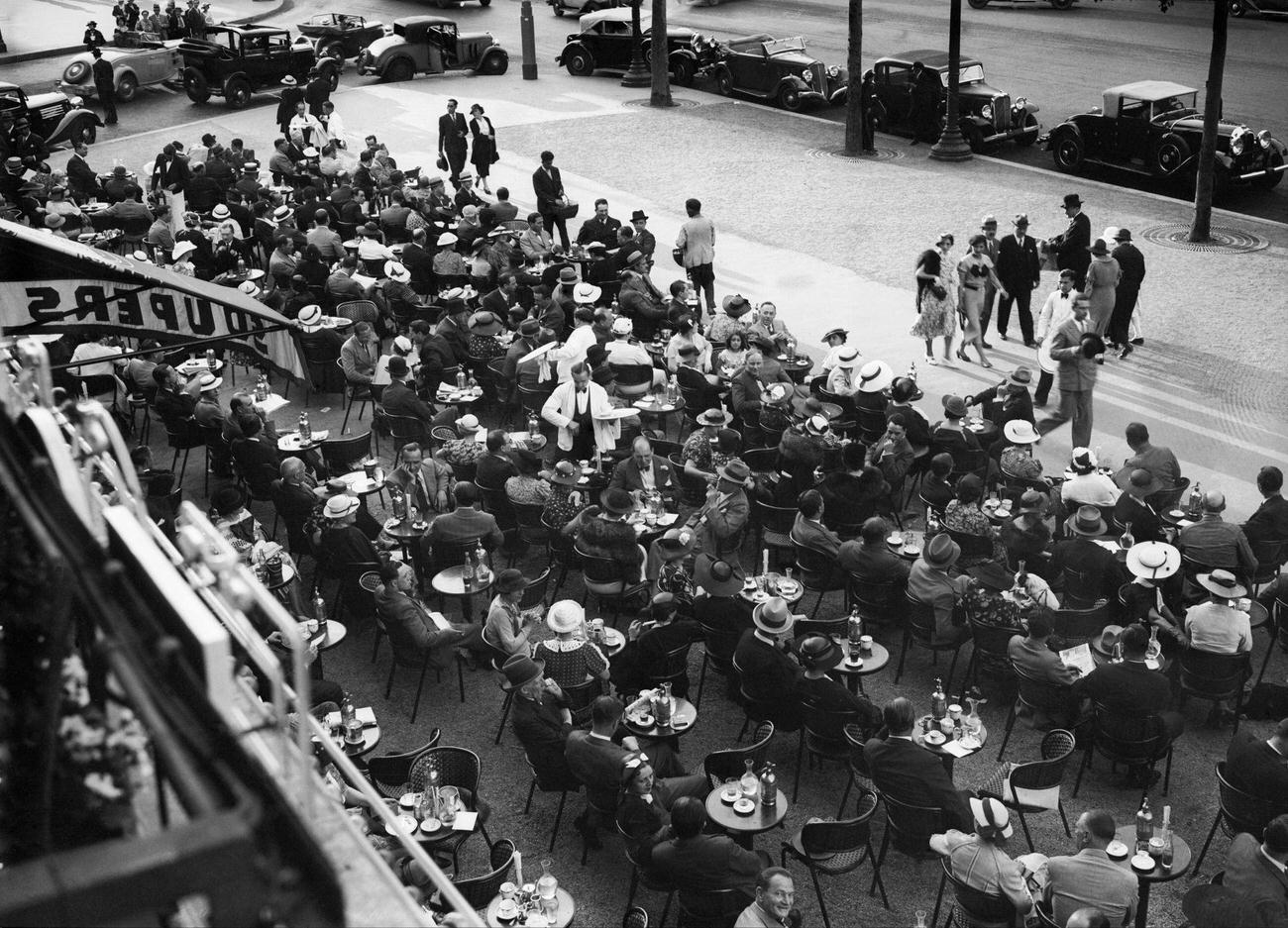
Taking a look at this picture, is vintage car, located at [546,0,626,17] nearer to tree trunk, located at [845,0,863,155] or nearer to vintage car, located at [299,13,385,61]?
vintage car, located at [299,13,385,61]

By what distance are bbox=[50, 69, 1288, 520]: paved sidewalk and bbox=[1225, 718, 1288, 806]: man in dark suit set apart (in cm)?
541

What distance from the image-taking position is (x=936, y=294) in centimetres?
1822

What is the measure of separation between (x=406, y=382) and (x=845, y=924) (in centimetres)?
940

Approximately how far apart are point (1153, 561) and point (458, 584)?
20.9 ft

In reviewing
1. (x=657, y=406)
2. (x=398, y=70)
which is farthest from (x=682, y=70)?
(x=657, y=406)

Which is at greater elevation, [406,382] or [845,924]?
[406,382]

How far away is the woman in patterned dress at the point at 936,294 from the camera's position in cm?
1817

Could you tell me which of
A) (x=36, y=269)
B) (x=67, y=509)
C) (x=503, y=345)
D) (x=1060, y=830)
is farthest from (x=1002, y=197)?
(x=67, y=509)

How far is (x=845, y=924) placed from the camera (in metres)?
9.61

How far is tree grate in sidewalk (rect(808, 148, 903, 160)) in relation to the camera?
95.2 ft

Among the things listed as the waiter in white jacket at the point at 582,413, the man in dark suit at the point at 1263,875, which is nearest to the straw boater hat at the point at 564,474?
the waiter in white jacket at the point at 582,413

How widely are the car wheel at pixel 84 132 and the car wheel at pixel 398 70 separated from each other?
8.36 meters

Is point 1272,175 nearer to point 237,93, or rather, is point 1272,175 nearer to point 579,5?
point 237,93

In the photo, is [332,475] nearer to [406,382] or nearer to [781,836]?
[406,382]
